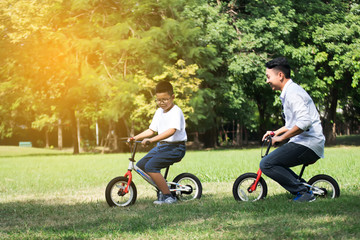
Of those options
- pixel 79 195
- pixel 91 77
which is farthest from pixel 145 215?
pixel 91 77

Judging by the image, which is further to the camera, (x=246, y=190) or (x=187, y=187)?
(x=187, y=187)

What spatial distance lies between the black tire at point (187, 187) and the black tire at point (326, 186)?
1710 mm

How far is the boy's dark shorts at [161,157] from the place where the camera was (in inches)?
272

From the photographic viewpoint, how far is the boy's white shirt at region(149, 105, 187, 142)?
6871mm

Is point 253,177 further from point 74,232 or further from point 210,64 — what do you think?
point 210,64

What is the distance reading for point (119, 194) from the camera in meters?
6.78

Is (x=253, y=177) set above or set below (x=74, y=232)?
above

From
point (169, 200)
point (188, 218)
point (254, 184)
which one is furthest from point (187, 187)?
point (188, 218)

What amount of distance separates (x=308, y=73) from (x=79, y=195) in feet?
74.6

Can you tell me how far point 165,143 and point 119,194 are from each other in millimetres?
980

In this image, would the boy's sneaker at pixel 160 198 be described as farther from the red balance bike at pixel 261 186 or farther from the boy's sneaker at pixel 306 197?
the boy's sneaker at pixel 306 197

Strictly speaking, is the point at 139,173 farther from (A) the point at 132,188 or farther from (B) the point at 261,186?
(B) the point at 261,186

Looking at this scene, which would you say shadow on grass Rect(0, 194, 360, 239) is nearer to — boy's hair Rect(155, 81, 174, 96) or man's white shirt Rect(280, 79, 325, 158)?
man's white shirt Rect(280, 79, 325, 158)

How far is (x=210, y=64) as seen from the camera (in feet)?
87.1
